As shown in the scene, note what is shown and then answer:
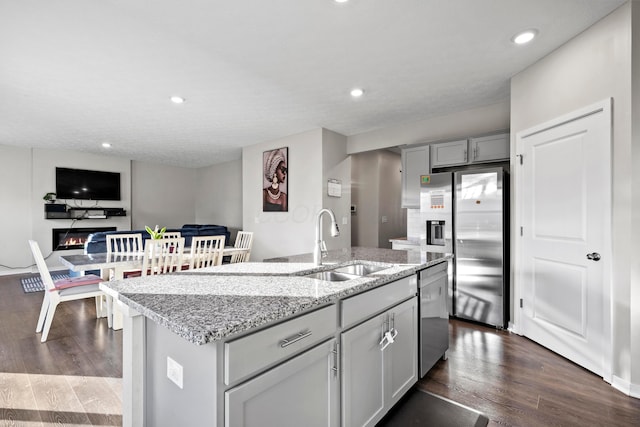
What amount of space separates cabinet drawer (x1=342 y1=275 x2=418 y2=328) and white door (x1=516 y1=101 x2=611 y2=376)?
4.83ft

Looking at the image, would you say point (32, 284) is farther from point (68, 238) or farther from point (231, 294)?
point (231, 294)

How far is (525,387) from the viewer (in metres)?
2.12

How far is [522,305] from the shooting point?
296 cm

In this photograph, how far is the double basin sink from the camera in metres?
1.95

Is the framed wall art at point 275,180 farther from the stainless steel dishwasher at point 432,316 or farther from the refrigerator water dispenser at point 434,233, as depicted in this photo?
the stainless steel dishwasher at point 432,316

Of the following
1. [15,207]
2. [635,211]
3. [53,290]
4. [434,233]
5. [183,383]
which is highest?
[15,207]

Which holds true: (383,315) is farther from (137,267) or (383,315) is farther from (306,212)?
(306,212)

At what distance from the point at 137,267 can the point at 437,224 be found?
3432mm

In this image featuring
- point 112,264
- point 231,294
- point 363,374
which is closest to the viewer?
point 231,294

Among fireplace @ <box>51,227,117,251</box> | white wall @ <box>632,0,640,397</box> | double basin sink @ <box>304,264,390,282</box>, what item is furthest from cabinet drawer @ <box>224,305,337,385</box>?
fireplace @ <box>51,227,117,251</box>

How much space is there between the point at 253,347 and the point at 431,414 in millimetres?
1432

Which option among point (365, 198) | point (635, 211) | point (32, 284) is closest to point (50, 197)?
point (32, 284)

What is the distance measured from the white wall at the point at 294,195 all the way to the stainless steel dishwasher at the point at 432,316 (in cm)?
250

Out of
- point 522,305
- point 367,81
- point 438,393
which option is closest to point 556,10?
point 367,81
